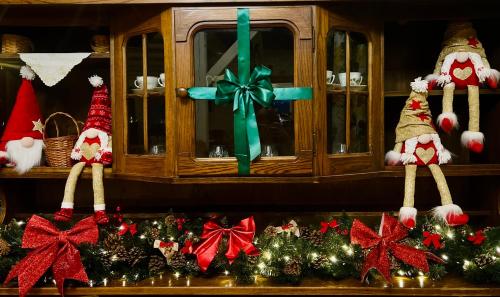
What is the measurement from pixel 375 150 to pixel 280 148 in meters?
0.33

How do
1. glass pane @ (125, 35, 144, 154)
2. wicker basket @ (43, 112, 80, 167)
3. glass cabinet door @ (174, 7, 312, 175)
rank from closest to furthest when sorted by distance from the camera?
glass cabinet door @ (174, 7, 312, 175), glass pane @ (125, 35, 144, 154), wicker basket @ (43, 112, 80, 167)

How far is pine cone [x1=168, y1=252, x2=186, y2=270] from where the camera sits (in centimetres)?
150

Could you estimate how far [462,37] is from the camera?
1566mm

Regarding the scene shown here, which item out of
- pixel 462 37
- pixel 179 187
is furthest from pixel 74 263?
pixel 462 37

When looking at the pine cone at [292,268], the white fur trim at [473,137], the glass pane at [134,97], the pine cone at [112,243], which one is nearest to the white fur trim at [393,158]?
the white fur trim at [473,137]

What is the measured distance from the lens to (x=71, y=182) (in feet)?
5.05

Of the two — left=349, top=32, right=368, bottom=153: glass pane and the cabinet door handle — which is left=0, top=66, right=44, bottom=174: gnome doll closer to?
the cabinet door handle

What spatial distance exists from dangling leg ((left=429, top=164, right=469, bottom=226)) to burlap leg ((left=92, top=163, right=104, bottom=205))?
108 centimetres

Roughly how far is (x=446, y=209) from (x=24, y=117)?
1.44m

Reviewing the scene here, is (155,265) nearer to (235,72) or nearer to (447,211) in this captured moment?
(235,72)

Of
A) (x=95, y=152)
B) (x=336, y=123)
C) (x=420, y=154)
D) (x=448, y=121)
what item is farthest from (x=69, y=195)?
(x=448, y=121)

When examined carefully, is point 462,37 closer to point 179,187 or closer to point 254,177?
point 254,177

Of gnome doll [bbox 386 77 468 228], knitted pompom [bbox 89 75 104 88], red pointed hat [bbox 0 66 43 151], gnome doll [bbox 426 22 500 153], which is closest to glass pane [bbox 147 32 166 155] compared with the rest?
knitted pompom [bbox 89 75 104 88]

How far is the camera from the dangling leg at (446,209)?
1.52 m
